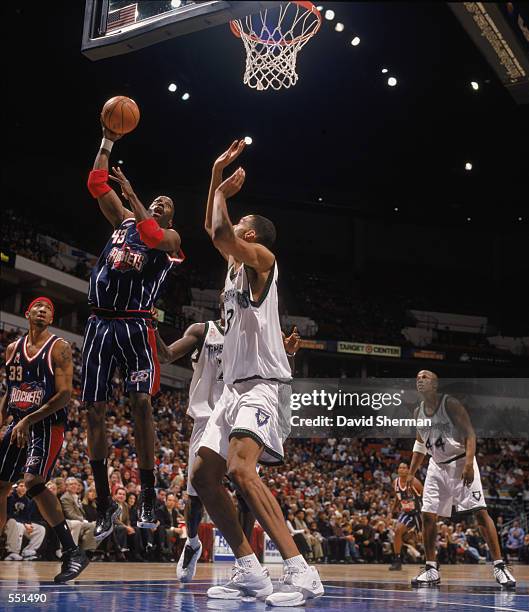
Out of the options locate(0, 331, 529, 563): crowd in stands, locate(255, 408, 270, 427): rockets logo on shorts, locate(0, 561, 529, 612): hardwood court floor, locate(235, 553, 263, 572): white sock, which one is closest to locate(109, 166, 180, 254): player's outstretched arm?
locate(255, 408, 270, 427): rockets logo on shorts

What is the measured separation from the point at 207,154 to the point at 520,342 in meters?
17.8

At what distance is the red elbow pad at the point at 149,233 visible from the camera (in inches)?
213

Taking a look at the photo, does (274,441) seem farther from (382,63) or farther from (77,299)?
(77,299)

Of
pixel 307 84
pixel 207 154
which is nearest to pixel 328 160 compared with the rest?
pixel 207 154

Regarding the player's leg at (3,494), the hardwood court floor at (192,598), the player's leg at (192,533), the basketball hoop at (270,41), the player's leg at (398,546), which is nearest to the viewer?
the hardwood court floor at (192,598)

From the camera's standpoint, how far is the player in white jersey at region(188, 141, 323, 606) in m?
4.78

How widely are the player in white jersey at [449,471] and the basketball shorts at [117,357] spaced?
12.1 ft

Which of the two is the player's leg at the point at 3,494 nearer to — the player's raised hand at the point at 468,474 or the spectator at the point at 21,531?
the player's raised hand at the point at 468,474

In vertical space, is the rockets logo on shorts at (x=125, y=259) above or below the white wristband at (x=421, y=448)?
above

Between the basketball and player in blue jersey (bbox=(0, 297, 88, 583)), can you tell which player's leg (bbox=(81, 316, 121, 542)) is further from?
the basketball

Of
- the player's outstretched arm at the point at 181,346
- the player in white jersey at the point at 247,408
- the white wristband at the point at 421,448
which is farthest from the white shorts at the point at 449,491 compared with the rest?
the player in white jersey at the point at 247,408

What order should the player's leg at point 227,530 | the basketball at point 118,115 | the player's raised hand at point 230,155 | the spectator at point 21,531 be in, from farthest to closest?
the spectator at point 21,531 → the basketball at point 118,115 → the player's raised hand at point 230,155 → the player's leg at point 227,530

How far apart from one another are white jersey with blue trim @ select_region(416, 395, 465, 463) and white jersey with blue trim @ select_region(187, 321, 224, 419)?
2600 mm

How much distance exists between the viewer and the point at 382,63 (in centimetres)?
2123
